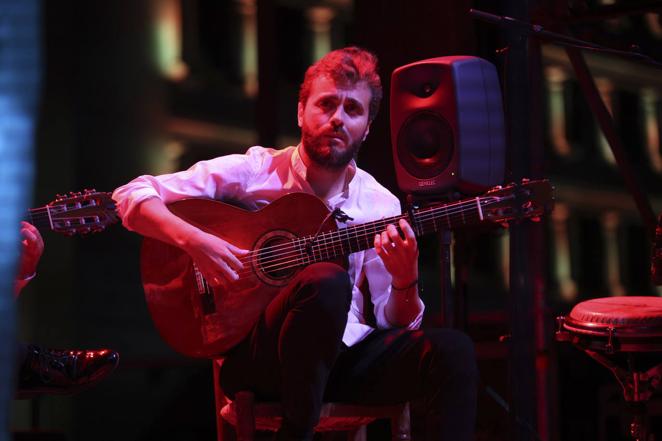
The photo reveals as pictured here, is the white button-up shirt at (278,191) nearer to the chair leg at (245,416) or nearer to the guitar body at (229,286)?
the guitar body at (229,286)

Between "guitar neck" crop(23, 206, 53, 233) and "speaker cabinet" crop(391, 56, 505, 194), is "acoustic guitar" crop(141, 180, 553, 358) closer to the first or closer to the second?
"speaker cabinet" crop(391, 56, 505, 194)

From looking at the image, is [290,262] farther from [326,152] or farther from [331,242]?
[326,152]

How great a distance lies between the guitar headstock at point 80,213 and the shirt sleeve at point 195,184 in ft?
0.36

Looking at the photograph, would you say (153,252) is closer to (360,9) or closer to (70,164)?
(360,9)

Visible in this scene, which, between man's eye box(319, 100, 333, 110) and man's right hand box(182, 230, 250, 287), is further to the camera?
man's eye box(319, 100, 333, 110)

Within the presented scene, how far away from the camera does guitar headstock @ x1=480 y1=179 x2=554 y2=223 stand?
2148 millimetres

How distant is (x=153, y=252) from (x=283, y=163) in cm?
48

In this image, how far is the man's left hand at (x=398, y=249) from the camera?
2.31m

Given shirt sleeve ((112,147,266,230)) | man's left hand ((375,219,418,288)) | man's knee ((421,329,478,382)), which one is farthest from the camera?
shirt sleeve ((112,147,266,230))

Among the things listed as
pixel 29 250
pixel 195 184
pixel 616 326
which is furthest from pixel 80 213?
pixel 616 326

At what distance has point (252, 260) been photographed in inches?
94.3

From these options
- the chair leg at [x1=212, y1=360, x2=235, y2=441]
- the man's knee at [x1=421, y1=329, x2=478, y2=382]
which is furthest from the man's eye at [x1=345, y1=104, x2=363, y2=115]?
the chair leg at [x1=212, y1=360, x2=235, y2=441]

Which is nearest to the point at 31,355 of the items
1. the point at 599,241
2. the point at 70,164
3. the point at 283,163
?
the point at 283,163

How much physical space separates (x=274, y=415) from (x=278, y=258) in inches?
16.4
